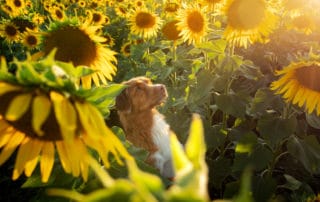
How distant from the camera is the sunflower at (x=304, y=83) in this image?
256 centimetres

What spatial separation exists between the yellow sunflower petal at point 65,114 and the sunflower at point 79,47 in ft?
3.26

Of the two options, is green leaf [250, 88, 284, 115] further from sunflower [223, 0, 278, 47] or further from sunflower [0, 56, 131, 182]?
sunflower [0, 56, 131, 182]

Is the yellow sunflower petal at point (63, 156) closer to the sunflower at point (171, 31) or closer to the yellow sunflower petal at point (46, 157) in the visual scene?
the yellow sunflower petal at point (46, 157)

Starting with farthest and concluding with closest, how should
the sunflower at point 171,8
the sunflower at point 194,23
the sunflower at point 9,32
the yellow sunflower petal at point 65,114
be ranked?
the sunflower at point 9,32
the sunflower at point 171,8
the sunflower at point 194,23
the yellow sunflower petal at point 65,114

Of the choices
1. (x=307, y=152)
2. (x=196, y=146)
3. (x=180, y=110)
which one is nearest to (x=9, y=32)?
Result: (x=180, y=110)

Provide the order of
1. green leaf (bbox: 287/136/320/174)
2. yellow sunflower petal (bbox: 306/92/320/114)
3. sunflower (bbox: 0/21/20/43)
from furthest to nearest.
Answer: sunflower (bbox: 0/21/20/43) → green leaf (bbox: 287/136/320/174) → yellow sunflower petal (bbox: 306/92/320/114)

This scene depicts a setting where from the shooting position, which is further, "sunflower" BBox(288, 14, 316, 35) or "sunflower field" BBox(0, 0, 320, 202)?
"sunflower" BBox(288, 14, 316, 35)

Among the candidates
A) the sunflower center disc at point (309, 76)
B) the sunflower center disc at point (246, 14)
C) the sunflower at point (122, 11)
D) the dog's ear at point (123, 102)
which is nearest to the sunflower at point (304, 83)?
the sunflower center disc at point (309, 76)

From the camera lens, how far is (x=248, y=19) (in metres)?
2.96

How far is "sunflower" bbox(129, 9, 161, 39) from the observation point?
5.24m

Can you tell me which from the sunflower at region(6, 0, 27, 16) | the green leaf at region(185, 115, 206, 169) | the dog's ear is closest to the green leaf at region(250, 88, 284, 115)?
the dog's ear

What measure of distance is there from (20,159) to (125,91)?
4.31 feet

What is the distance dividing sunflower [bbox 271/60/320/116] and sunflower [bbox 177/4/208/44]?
3.13 ft

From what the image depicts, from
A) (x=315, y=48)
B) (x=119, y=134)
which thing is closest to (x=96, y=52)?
(x=119, y=134)
